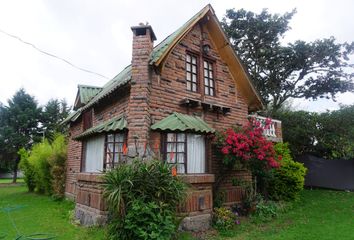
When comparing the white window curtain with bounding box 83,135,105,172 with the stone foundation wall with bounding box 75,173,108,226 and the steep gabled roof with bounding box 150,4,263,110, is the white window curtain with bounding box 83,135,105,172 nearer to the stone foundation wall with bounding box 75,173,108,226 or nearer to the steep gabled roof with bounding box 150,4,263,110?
the stone foundation wall with bounding box 75,173,108,226

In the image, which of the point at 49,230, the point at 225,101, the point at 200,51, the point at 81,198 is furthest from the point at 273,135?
the point at 49,230

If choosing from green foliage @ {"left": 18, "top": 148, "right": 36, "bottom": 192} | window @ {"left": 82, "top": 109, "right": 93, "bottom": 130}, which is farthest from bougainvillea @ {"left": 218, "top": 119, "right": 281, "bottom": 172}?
green foliage @ {"left": 18, "top": 148, "right": 36, "bottom": 192}

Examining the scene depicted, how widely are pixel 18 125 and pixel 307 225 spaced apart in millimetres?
34518

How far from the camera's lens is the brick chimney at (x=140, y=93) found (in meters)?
7.64

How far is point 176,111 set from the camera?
897 centimetres

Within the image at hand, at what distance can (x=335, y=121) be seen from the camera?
1593 centimetres

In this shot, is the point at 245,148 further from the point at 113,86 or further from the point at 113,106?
the point at 113,86

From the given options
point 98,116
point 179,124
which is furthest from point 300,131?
point 98,116

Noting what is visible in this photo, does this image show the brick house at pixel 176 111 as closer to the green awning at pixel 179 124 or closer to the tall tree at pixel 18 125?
the green awning at pixel 179 124

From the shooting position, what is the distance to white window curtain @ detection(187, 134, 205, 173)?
8266mm

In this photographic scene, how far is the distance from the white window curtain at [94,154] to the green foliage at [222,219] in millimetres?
3692

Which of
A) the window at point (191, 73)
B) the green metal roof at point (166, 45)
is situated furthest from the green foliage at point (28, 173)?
the green metal roof at point (166, 45)

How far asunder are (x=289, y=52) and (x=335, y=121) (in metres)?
6.03

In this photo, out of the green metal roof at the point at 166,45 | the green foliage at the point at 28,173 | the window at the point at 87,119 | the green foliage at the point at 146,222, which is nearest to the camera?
the green foliage at the point at 146,222
